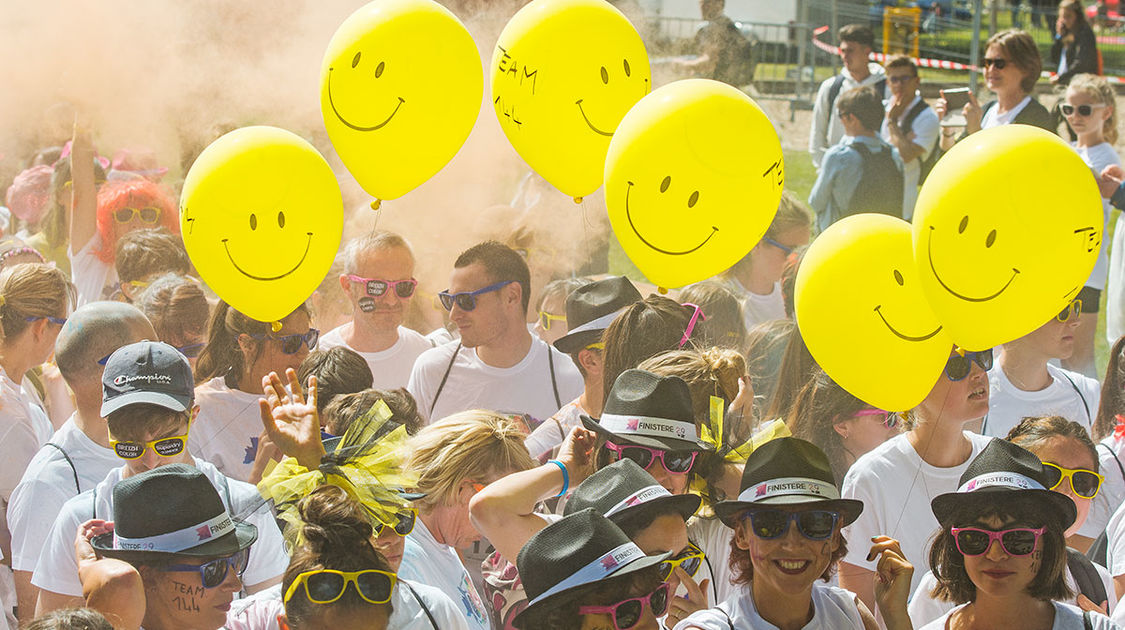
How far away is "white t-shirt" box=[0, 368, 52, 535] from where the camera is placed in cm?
385

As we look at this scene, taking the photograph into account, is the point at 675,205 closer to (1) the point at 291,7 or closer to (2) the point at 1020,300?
(2) the point at 1020,300

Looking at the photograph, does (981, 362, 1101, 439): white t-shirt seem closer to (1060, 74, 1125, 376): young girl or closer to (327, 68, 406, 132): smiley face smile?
(1060, 74, 1125, 376): young girl

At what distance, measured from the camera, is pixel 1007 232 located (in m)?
3.06

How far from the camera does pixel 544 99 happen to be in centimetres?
389

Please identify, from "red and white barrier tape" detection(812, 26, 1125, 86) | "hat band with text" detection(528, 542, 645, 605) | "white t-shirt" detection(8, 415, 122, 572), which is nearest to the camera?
"hat band with text" detection(528, 542, 645, 605)

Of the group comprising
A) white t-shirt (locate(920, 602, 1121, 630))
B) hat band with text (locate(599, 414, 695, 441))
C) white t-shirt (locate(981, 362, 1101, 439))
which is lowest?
white t-shirt (locate(981, 362, 1101, 439))

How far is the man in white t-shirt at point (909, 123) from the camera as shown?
7.90m

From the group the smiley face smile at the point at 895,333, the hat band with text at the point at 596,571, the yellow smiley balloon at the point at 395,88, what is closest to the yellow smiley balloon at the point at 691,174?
the smiley face smile at the point at 895,333

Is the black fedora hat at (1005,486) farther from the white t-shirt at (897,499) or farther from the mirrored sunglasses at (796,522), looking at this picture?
the white t-shirt at (897,499)

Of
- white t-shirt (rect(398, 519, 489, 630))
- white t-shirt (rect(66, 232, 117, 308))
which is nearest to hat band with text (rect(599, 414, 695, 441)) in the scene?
white t-shirt (rect(398, 519, 489, 630))

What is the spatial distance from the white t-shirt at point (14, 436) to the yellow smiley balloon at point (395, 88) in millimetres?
1358

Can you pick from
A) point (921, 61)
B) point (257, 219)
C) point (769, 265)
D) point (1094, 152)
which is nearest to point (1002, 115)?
point (1094, 152)

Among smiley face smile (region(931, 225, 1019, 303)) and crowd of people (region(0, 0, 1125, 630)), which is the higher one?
smiley face smile (region(931, 225, 1019, 303))

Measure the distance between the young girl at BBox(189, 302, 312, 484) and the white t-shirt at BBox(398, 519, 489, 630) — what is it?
103cm
